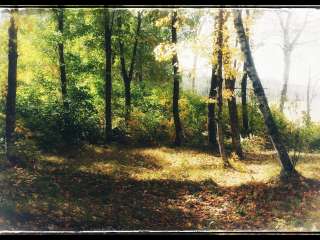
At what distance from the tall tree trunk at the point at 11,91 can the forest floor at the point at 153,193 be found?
0.38 metres

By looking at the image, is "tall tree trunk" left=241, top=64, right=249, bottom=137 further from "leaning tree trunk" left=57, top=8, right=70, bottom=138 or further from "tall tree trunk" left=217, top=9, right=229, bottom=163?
"leaning tree trunk" left=57, top=8, right=70, bottom=138

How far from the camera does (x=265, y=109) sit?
280 inches

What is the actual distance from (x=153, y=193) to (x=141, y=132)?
0.94 metres

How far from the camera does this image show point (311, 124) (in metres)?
7.07

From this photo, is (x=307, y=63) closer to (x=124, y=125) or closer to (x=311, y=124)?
(x=311, y=124)

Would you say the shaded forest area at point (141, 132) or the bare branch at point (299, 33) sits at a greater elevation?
the bare branch at point (299, 33)

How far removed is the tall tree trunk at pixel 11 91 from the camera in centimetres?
689

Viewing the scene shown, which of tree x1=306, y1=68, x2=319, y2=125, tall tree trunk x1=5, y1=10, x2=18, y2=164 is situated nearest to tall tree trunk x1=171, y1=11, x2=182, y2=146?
tree x1=306, y1=68, x2=319, y2=125

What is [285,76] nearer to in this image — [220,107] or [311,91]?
[311,91]

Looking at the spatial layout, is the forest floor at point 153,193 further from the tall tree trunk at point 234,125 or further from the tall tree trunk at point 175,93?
the tall tree trunk at point 175,93

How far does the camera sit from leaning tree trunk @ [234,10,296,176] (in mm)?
7047

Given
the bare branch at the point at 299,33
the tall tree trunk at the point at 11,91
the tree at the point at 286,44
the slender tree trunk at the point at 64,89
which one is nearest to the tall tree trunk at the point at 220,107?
the tree at the point at 286,44

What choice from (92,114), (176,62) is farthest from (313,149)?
(92,114)

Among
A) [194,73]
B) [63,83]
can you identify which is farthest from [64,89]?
[194,73]
